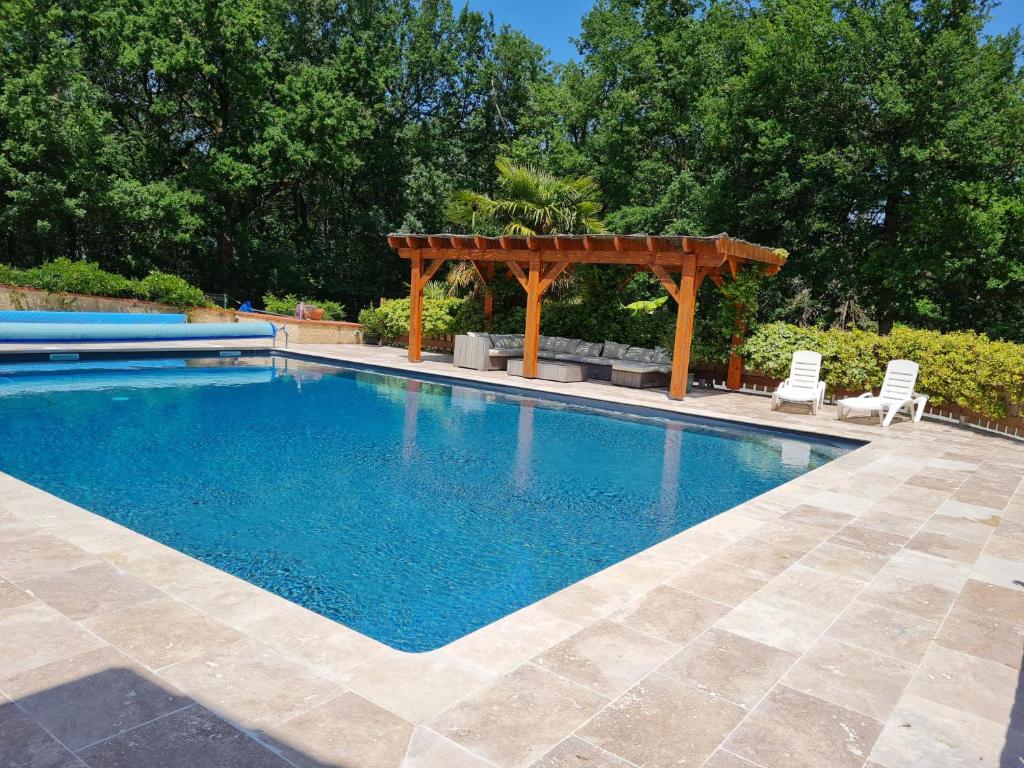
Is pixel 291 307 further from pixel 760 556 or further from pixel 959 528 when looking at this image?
pixel 959 528

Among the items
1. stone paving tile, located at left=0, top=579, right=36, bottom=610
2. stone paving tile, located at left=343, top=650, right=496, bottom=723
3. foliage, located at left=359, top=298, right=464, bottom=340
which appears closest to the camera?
stone paving tile, located at left=343, top=650, right=496, bottom=723

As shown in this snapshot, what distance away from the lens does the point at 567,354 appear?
1540cm

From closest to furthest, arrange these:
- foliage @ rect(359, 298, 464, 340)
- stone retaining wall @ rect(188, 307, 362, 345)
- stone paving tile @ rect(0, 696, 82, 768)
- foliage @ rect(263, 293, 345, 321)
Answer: stone paving tile @ rect(0, 696, 82, 768)
foliage @ rect(359, 298, 464, 340)
stone retaining wall @ rect(188, 307, 362, 345)
foliage @ rect(263, 293, 345, 321)

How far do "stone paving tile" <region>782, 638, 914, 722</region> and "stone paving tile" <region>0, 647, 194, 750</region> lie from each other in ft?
8.48

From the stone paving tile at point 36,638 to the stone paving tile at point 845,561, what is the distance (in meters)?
4.07

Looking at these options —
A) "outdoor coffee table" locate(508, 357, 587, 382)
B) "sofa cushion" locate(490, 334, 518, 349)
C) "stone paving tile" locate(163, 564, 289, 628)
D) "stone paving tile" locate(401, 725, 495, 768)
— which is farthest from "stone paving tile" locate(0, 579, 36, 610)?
"sofa cushion" locate(490, 334, 518, 349)

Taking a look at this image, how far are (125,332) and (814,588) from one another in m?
15.5

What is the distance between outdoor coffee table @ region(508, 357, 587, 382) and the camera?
13898mm

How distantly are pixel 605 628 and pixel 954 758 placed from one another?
59.4 inches

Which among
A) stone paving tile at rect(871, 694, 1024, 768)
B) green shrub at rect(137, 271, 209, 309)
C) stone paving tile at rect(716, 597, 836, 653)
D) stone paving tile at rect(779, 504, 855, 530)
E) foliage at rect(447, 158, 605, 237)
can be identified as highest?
foliage at rect(447, 158, 605, 237)

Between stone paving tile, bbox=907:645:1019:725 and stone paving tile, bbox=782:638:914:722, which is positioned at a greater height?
stone paving tile, bbox=907:645:1019:725

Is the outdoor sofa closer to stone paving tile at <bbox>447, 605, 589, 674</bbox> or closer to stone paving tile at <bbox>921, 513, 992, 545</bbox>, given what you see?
stone paving tile at <bbox>921, 513, 992, 545</bbox>

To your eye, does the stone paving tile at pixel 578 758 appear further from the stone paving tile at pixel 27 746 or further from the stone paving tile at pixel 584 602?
the stone paving tile at pixel 27 746

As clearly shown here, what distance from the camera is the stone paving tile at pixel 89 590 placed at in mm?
3459
